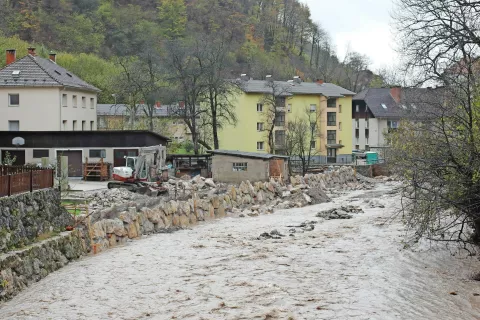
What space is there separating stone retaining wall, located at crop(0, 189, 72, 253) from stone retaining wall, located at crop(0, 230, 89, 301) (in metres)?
0.38

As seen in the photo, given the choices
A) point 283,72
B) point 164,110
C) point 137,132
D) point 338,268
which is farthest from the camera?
point 283,72

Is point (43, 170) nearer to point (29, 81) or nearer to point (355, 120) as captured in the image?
point (29, 81)

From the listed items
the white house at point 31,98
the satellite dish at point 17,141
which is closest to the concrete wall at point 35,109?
the white house at point 31,98

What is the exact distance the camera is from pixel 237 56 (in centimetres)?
13150

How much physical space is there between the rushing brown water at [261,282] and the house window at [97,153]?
23.3 metres

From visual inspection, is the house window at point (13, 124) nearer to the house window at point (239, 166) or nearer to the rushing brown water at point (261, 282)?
the house window at point (239, 166)

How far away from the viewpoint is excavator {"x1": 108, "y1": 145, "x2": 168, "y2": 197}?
130 feet

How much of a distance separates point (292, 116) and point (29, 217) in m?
54.8

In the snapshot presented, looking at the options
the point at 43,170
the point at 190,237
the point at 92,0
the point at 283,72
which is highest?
the point at 92,0

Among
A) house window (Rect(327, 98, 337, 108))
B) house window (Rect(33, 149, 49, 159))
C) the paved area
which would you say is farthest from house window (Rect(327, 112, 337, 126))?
house window (Rect(33, 149, 49, 159))

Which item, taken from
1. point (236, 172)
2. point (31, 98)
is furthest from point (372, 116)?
point (31, 98)

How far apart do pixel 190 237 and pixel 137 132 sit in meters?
22.4

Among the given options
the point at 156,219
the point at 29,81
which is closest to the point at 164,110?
the point at 29,81

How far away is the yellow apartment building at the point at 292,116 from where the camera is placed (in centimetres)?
6925
